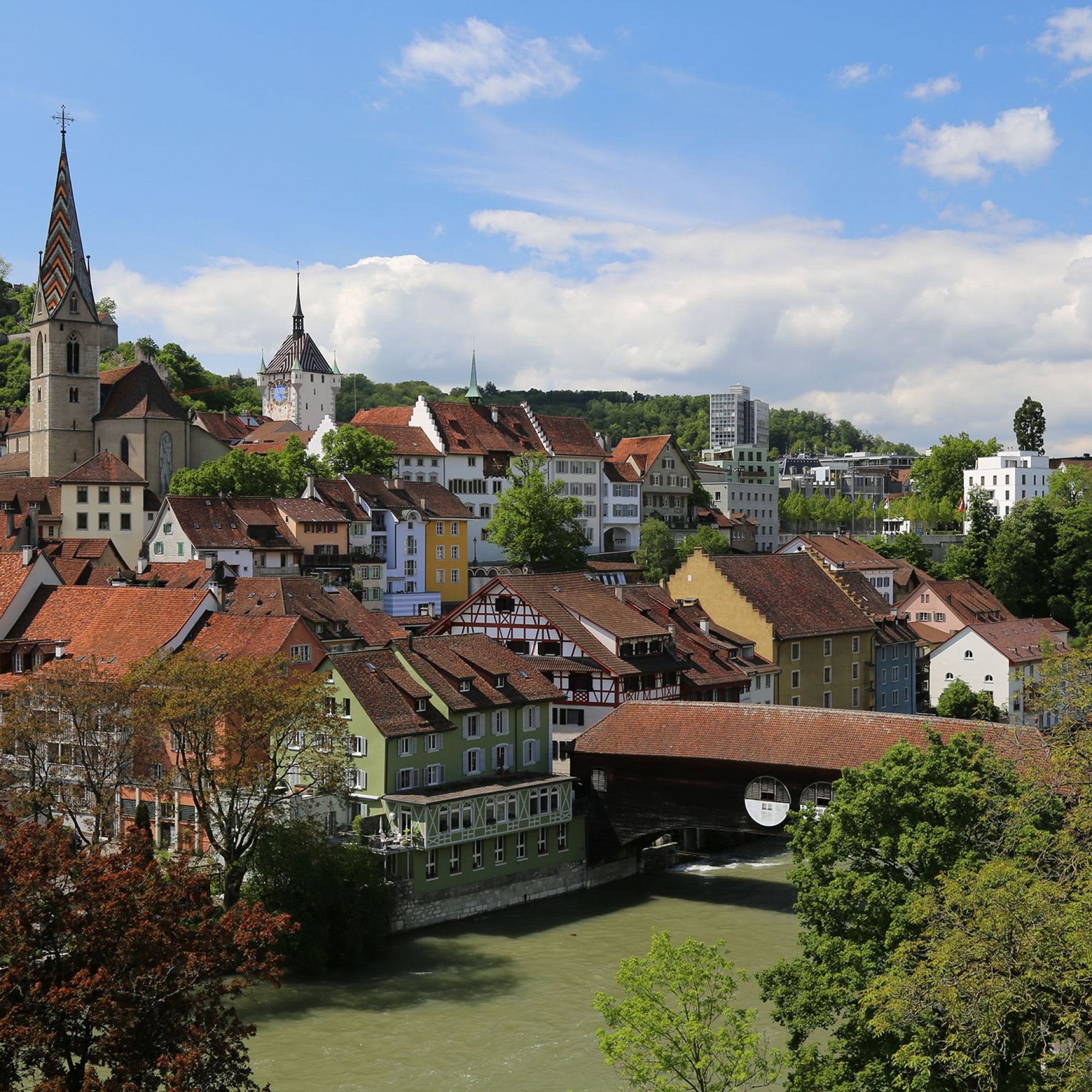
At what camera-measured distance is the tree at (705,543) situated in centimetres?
8844

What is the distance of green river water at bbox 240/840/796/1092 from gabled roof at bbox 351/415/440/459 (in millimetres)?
41870

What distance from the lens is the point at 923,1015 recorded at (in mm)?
18344

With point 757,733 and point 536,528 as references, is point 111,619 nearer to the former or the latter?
point 757,733

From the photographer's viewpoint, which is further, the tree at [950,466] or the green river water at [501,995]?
the tree at [950,466]

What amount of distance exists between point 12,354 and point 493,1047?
114665 mm

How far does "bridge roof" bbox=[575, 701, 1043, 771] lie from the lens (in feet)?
129

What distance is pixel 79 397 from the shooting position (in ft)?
256

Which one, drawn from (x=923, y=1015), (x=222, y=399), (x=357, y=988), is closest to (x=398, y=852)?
(x=357, y=988)

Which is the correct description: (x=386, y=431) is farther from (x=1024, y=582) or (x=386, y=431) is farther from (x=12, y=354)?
(x=12, y=354)

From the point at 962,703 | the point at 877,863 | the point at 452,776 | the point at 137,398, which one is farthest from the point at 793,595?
the point at 877,863

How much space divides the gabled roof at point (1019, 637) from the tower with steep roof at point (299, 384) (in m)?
84.0

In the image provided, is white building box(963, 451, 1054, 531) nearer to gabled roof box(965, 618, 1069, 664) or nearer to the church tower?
gabled roof box(965, 618, 1069, 664)

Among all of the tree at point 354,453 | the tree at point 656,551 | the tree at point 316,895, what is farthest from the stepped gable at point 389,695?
the tree at point 656,551

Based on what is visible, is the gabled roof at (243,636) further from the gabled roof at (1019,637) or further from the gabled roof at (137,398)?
the gabled roof at (1019,637)
